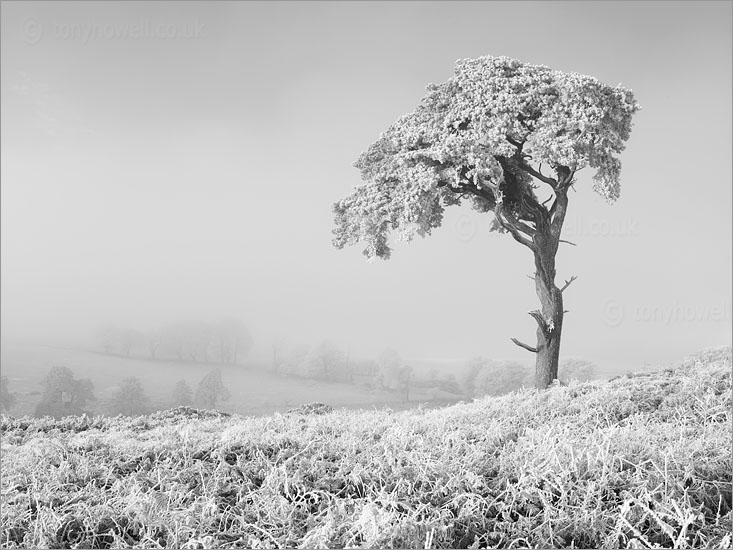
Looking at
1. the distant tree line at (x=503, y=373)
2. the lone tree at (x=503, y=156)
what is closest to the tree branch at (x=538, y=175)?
the lone tree at (x=503, y=156)

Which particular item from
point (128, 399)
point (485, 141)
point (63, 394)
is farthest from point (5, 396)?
point (485, 141)

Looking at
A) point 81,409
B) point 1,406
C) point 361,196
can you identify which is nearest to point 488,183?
point 361,196

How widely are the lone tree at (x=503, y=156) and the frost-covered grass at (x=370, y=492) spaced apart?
32.1 ft

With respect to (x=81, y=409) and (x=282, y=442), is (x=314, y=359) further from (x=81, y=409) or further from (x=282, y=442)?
(x=282, y=442)

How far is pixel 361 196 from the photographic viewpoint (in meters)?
17.7

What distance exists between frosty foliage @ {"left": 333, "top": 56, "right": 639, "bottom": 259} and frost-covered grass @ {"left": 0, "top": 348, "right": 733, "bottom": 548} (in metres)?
9.86

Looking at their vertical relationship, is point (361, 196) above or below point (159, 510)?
above

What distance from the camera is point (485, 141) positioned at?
16016 mm

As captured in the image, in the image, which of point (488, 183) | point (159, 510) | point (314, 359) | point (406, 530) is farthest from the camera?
point (314, 359)

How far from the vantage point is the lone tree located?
52.7 ft

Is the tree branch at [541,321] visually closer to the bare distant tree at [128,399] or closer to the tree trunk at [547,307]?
the tree trunk at [547,307]

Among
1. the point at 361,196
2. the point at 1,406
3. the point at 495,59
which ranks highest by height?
the point at 495,59

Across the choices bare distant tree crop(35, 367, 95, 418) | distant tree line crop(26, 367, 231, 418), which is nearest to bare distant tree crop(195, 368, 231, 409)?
distant tree line crop(26, 367, 231, 418)

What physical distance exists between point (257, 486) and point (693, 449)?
4917 millimetres
